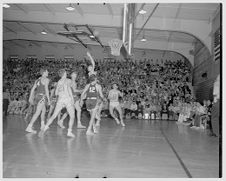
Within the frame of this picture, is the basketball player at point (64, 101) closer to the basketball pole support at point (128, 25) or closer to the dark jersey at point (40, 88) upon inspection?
the dark jersey at point (40, 88)

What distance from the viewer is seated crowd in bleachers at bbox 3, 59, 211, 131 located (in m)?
15.3

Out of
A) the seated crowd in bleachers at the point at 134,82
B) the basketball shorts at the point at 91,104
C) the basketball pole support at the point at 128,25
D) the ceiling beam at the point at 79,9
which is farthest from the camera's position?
the seated crowd in bleachers at the point at 134,82

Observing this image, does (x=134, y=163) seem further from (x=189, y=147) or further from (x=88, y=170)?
(x=189, y=147)

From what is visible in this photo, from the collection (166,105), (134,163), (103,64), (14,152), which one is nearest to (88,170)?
(134,163)

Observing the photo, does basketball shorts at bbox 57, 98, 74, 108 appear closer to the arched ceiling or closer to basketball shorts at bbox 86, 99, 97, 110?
basketball shorts at bbox 86, 99, 97, 110

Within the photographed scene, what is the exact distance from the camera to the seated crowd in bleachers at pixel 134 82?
15289 mm

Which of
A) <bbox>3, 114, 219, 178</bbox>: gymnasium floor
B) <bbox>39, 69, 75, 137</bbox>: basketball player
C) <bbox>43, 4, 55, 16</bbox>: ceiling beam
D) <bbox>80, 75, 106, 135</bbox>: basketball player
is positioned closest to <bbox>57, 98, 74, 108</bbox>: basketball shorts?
<bbox>39, 69, 75, 137</bbox>: basketball player

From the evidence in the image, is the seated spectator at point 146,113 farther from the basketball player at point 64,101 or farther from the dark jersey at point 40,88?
the basketball player at point 64,101

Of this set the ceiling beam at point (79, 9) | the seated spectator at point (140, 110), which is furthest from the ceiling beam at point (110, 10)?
the seated spectator at point (140, 110)

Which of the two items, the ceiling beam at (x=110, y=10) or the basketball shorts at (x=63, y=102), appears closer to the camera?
A: the basketball shorts at (x=63, y=102)

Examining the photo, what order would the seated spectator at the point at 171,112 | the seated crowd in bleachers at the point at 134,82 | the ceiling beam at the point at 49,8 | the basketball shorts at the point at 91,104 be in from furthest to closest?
the seated crowd in bleachers at the point at 134,82, the seated spectator at the point at 171,112, the ceiling beam at the point at 49,8, the basketball shorts at the point at 91,104

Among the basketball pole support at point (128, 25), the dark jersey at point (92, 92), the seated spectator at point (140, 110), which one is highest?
the basketball pole support at point (128, 25)

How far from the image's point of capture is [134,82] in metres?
18.6

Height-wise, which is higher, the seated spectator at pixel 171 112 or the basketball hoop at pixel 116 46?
the basketball hoop at pixel 116 46
